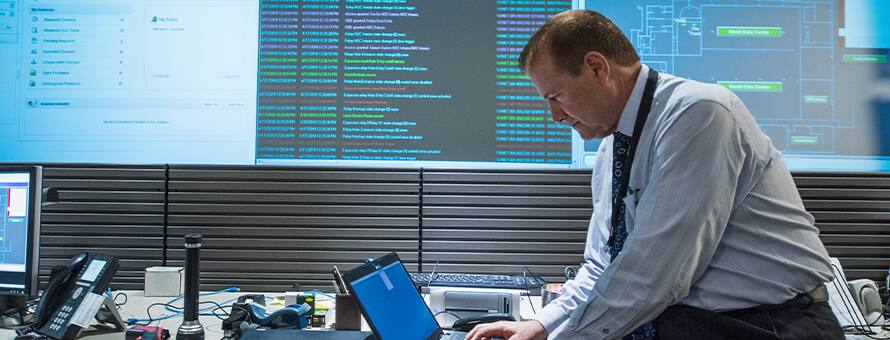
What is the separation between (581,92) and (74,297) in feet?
6.24

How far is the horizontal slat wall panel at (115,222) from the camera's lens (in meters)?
2.67

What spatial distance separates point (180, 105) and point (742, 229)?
2.58 m

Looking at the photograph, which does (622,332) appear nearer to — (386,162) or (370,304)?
(370,304)

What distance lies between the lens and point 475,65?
2686mm

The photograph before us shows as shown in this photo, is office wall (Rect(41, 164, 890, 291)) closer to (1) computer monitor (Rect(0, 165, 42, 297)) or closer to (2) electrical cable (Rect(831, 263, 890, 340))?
(1) computer monitor (Rect(0, 165, 42, 297))

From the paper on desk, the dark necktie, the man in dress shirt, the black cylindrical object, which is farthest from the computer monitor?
the paper on desk

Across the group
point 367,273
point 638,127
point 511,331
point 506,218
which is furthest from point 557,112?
point 506,218

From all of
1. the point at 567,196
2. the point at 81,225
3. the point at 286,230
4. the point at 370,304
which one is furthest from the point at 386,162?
the point at 81,225

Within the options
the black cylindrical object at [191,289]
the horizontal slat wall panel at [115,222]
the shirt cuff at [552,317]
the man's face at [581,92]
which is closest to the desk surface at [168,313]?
the black cylindrical object at [191,289]

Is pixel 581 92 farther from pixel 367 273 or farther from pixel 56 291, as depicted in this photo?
pixel 56 291

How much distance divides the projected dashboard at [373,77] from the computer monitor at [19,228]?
0.53 metres

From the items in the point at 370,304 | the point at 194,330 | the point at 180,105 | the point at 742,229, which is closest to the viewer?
the point at 742,229

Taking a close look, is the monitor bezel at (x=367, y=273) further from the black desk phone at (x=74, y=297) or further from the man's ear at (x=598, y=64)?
the black desk phone at (x=74, y=297)

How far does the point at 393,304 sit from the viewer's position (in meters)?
1.67
